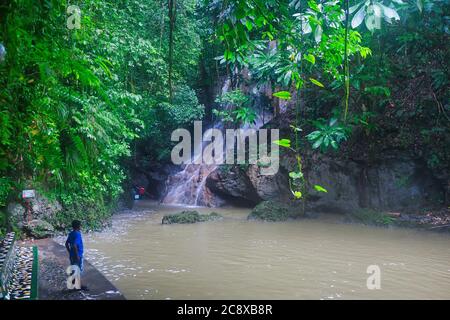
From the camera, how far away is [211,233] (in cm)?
1270

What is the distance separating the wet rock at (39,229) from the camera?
1095 cm

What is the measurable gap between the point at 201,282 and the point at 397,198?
9.36 m

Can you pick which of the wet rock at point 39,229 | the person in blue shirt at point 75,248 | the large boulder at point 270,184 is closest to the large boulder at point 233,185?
the large boulder at point 270,184

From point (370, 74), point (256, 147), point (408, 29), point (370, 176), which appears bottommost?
point (370, 176)

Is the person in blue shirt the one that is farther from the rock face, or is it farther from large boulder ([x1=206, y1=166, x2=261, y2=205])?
large boulder ([x1=206, y1=166, x2=261, y2=205])

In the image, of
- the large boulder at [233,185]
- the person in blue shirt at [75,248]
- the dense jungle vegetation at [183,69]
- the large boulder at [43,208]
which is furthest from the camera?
the large boulder at [233,185]

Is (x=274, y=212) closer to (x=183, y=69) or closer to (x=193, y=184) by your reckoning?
(x=193, y=184)

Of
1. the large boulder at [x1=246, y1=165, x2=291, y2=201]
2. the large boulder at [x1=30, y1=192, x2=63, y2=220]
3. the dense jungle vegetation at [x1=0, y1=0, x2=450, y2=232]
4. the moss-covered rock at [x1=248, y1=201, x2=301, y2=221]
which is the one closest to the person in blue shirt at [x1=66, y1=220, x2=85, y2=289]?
the dense jungle vegetation at [x1=0, y1=0, x2=450, y2=232]

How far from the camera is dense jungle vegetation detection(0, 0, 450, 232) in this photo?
362cm

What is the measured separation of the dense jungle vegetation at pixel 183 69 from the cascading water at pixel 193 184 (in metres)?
2.36

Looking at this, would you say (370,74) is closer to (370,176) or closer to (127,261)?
(370,176)

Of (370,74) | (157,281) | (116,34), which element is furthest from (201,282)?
(370,74)

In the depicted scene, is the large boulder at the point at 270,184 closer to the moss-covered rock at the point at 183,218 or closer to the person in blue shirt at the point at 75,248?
the moss-covered rock at the point at 183,218

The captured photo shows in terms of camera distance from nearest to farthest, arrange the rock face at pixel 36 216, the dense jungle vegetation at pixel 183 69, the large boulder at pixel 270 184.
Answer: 1. the dense jungle vegetation at pixel 183 69
2. the rock face at pixel 36 216
3. the large boulder at pixel 270 184
